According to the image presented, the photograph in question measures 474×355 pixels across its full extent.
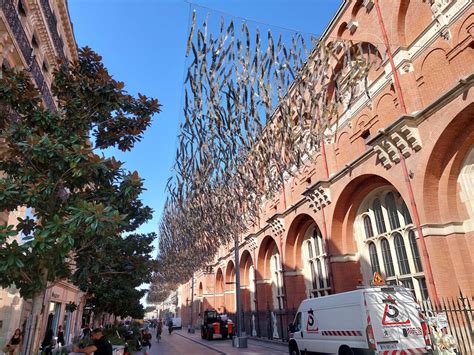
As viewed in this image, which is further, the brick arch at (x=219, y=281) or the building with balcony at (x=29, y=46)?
the brick arch at (x=219, y=281)

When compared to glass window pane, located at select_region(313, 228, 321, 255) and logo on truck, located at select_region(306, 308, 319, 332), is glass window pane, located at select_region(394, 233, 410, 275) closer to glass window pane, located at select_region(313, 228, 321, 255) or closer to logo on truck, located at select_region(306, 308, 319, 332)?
logo on truck, located at select_region(306, 308, 319, 332)

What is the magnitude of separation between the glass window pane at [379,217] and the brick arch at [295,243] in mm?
6244

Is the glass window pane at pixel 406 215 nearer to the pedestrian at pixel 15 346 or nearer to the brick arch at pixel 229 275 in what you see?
the pedestrian at pixel 15 346

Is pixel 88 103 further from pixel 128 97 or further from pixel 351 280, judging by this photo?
pixel 351 280

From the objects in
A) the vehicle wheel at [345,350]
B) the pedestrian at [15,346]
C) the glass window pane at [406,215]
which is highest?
the glass window pane at [406,215]

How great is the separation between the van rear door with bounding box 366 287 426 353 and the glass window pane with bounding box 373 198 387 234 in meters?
5.50

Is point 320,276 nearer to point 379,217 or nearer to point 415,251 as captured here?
point 379,217

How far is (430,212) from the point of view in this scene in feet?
36.9

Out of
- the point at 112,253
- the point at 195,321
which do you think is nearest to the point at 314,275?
the point at 112,253

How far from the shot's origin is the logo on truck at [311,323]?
11781mm

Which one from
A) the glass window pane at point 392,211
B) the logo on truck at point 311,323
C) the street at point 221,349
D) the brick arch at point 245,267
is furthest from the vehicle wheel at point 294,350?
the brick arch at point 245,267

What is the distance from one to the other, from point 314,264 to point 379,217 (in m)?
6.49

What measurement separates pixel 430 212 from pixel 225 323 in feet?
73.2

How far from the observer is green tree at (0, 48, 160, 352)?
18.3ft
